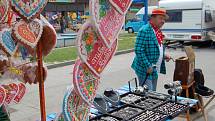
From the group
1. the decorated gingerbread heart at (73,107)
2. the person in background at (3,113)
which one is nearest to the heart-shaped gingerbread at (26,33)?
the decorated gingerbread heart at (73,107)

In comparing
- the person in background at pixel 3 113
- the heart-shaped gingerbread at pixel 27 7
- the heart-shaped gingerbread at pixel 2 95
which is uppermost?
the heart-shaped gingerbread at pixel 27 7

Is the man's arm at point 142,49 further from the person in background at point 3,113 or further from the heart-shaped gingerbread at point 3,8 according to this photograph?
the heart-shaped gingerbread at point 3,8

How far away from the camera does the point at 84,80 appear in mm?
2008

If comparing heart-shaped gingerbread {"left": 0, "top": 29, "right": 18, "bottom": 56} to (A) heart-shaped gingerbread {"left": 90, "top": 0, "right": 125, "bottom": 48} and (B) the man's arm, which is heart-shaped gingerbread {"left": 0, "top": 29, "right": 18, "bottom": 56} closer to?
(A) heart-shaped gingerbread {"left": 90, "top": 0, "right": 125, "bottom": 48}

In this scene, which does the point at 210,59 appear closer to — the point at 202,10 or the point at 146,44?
the point at 202,10

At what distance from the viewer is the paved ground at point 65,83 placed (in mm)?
5715

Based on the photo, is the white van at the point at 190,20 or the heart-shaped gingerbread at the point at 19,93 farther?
the white van at the point at 190,20

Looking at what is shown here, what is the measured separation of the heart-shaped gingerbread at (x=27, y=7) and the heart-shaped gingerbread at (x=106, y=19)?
33 cm

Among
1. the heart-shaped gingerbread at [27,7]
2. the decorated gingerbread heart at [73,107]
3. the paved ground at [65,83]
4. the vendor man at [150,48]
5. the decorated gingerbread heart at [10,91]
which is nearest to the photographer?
the heart-shaped gingerbread at [27,7]

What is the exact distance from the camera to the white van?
14992 mm

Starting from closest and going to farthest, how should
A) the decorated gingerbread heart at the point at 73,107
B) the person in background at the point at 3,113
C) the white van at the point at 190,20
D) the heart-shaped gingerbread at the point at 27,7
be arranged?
the heart-shaped gingerbread at the point at 27,7 → the decorated gingerbread heart at the point at 73,107 → the person in background at the point at 3,113 → the white van at the point at 190,20

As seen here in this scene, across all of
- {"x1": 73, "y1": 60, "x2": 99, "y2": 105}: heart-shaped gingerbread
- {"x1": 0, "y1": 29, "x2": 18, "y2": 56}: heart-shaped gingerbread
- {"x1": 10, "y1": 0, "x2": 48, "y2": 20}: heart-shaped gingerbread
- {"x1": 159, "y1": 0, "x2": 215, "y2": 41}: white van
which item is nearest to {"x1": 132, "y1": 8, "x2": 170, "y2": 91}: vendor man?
{"x1": 73, "y1": 60, "x2": 99, "y2": 105}: heart-shaped gingerbread

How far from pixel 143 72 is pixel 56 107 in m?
2.37

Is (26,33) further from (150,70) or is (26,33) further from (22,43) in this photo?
(150,70)
